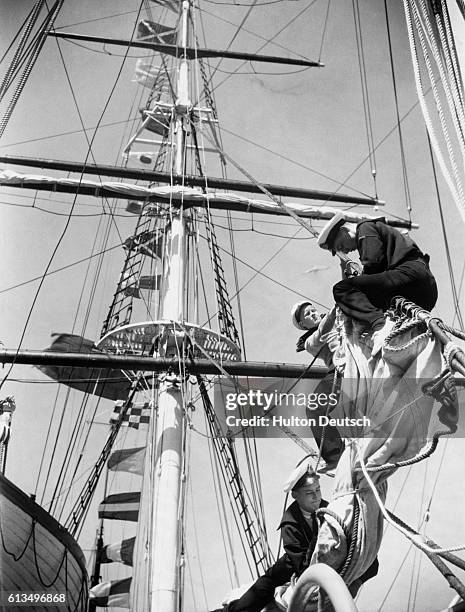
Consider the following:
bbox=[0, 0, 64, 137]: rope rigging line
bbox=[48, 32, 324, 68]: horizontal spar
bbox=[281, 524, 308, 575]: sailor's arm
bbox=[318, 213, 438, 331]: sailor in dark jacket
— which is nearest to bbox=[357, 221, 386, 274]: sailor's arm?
bbox=[318, 213, 438, 331]: sailor in dark jacket

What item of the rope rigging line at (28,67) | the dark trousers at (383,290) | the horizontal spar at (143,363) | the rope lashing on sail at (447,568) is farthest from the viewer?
the horizontal spar at (143,363)

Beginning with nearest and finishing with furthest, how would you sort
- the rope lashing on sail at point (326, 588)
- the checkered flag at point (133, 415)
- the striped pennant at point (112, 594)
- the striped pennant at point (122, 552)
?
1. the rope lashing on sail at point (326, 588)
2. the striped pennant at point (112, 594)
3. the striped pennant at point (122, 552)
4. the checkered flag at point (133, 415)

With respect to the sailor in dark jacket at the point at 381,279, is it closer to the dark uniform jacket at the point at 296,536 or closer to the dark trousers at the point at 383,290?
the dark trousers at the point at 383,290

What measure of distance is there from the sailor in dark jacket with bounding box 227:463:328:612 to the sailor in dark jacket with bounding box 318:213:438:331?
1042mm

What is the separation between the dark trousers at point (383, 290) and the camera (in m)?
2.02

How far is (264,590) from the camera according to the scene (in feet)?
9.20

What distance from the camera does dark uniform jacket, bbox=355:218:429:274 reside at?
2.10 m

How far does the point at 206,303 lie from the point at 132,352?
115 cm

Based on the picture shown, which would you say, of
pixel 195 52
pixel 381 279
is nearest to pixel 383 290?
pixel 381 279

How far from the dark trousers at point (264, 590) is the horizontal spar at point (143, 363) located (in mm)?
2698

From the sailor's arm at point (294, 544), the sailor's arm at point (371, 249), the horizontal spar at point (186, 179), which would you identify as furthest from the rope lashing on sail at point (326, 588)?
the horizontal spar at point (186, 179)

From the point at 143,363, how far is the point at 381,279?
4.19 m

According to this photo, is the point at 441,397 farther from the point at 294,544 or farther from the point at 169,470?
the point at 169,470

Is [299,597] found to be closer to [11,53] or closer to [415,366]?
[415,366]
